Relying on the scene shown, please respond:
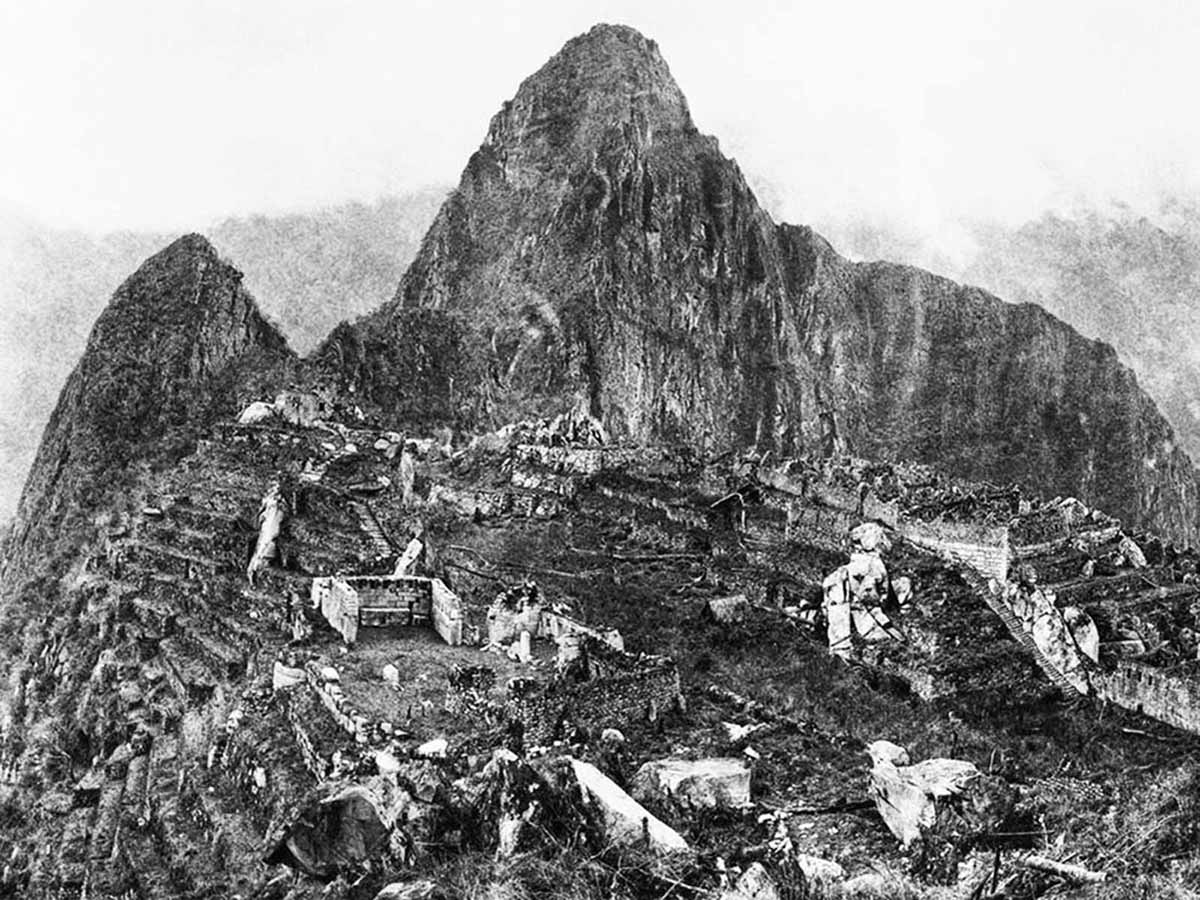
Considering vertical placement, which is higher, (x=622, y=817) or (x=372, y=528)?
(x=372, y=528)

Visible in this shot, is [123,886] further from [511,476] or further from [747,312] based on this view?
[747,312]

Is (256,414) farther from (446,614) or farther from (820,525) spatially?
(446,614)

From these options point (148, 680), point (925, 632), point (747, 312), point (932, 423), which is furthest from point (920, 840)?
point (932, 423)

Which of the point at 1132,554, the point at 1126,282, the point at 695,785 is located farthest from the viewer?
the point at 1126,282

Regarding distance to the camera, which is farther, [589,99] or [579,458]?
[589,99]

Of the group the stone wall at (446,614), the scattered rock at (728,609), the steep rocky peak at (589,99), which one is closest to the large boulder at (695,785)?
the stone wall at (446,614)

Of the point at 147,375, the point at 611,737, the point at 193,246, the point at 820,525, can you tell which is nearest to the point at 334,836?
the point at 611,737

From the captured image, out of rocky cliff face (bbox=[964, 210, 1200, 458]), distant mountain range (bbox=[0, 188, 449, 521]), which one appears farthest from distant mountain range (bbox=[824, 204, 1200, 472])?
distant mountain range (bbox=[0, 188, 449, 521])
